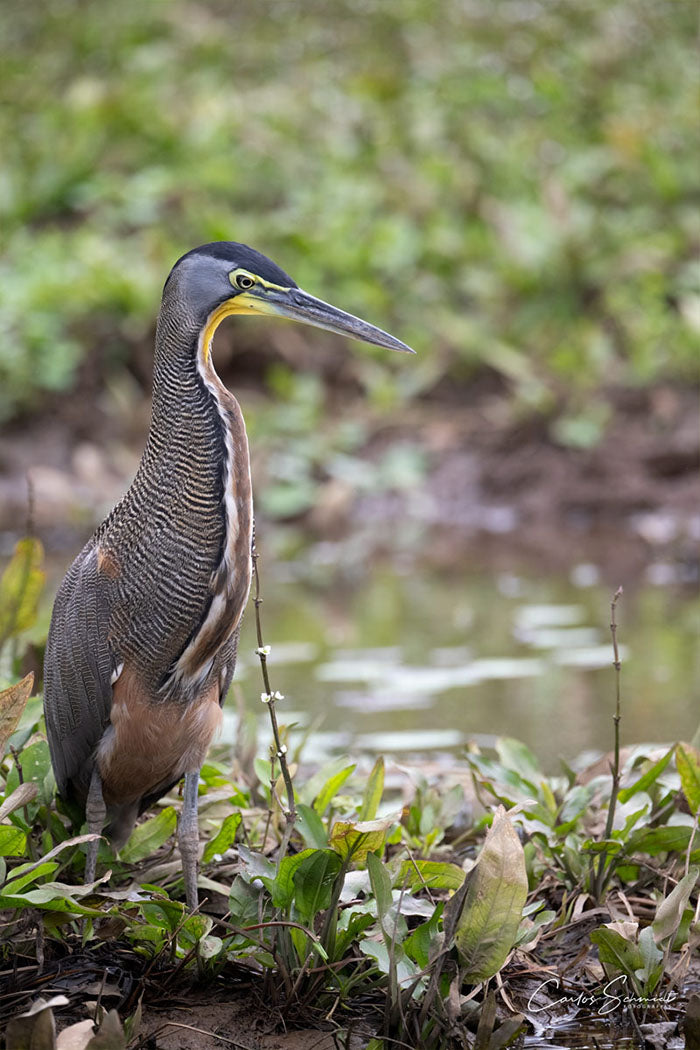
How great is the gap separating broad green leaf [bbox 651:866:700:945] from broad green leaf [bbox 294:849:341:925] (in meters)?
0.77

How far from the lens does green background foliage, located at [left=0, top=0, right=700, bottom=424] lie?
10320mm

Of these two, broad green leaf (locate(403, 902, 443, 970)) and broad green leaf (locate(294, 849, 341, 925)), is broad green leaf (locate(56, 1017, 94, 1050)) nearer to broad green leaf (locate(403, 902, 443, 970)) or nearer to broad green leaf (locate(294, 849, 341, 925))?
broad green leaf (locate(294, 849, 341, 925))

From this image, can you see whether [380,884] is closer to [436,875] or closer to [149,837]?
[436,875]

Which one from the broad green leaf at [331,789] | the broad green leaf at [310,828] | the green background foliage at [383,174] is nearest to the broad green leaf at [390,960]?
the broad green leaf at [310,828]

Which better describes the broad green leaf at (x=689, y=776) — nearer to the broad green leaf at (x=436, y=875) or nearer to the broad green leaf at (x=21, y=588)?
the broad green leaf at (x=436, y=875)

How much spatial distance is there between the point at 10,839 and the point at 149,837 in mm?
511

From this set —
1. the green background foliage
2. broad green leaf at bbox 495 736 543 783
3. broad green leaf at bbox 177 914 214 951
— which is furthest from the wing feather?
the green background foliage

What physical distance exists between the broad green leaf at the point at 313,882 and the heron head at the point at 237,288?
124 centimetres

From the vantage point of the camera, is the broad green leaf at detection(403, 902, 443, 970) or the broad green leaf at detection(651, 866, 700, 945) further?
the broad green leaf at detection(651, 866, 700, 945)

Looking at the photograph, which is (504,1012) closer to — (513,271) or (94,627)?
(94,627)

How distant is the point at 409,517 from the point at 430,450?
668 mm

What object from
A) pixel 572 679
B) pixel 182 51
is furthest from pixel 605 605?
pixel 182 51

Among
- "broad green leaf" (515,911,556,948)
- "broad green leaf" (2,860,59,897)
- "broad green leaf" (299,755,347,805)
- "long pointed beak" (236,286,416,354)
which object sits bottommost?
"broad green leaf" (515,911,556,948)

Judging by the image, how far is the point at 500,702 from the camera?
19.4ft
